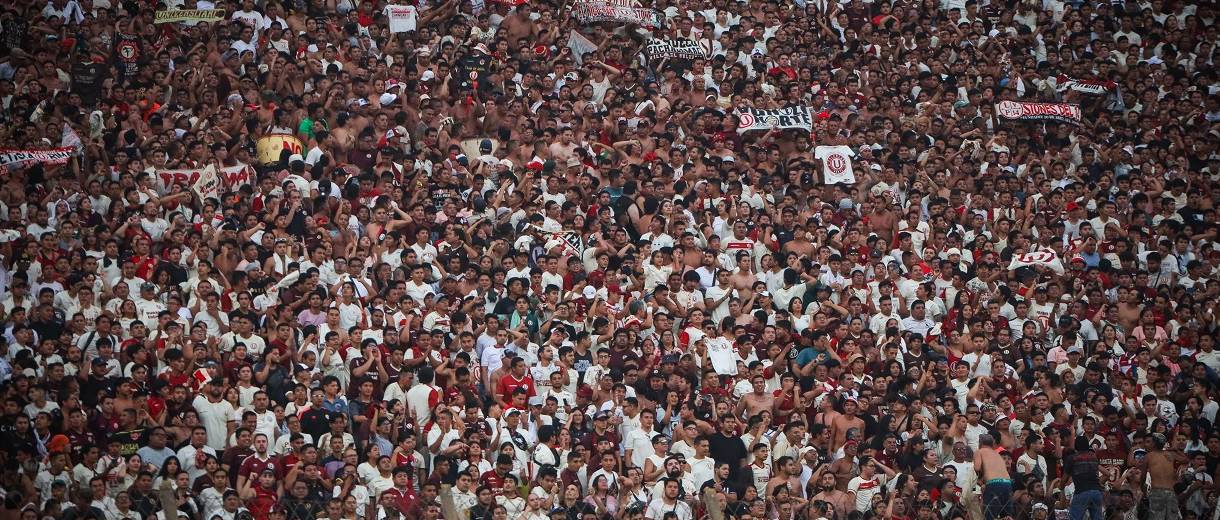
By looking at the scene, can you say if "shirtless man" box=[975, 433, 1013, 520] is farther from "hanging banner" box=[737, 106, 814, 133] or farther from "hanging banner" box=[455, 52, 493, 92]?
"hanging banner" box=[455, 52, 493, 92]

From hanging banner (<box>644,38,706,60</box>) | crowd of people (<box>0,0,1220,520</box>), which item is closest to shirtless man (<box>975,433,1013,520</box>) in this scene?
crowd of people (<box>0,0,1220,520</box>)

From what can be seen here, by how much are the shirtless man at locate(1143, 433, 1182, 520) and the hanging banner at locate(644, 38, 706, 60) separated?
8901mm

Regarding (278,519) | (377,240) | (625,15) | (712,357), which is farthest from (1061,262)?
(278,519)

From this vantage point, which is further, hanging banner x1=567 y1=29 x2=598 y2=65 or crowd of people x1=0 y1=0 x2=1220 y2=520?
hanging banner x1=567 y1=29 x2=598 y2=65

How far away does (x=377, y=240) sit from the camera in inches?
834

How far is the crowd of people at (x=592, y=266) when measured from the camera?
18.3 m

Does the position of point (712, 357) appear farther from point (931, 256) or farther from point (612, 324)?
point (931, 256)

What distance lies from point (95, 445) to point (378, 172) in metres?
Answer: 5.92

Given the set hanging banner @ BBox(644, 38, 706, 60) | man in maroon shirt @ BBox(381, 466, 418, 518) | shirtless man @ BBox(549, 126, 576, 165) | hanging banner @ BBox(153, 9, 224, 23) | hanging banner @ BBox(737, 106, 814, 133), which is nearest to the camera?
man in maroon shirt @ BBox(381, 466, 418, 518)

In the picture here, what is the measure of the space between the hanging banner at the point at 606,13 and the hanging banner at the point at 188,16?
16.9ft

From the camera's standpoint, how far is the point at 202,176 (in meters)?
21.3

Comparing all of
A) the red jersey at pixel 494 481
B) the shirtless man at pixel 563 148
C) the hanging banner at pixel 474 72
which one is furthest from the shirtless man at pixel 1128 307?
the red jersey at pixel 494 481

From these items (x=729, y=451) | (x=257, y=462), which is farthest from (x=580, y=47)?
(x=257, y=462)

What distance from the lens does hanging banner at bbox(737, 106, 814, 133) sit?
24391 millimetres
